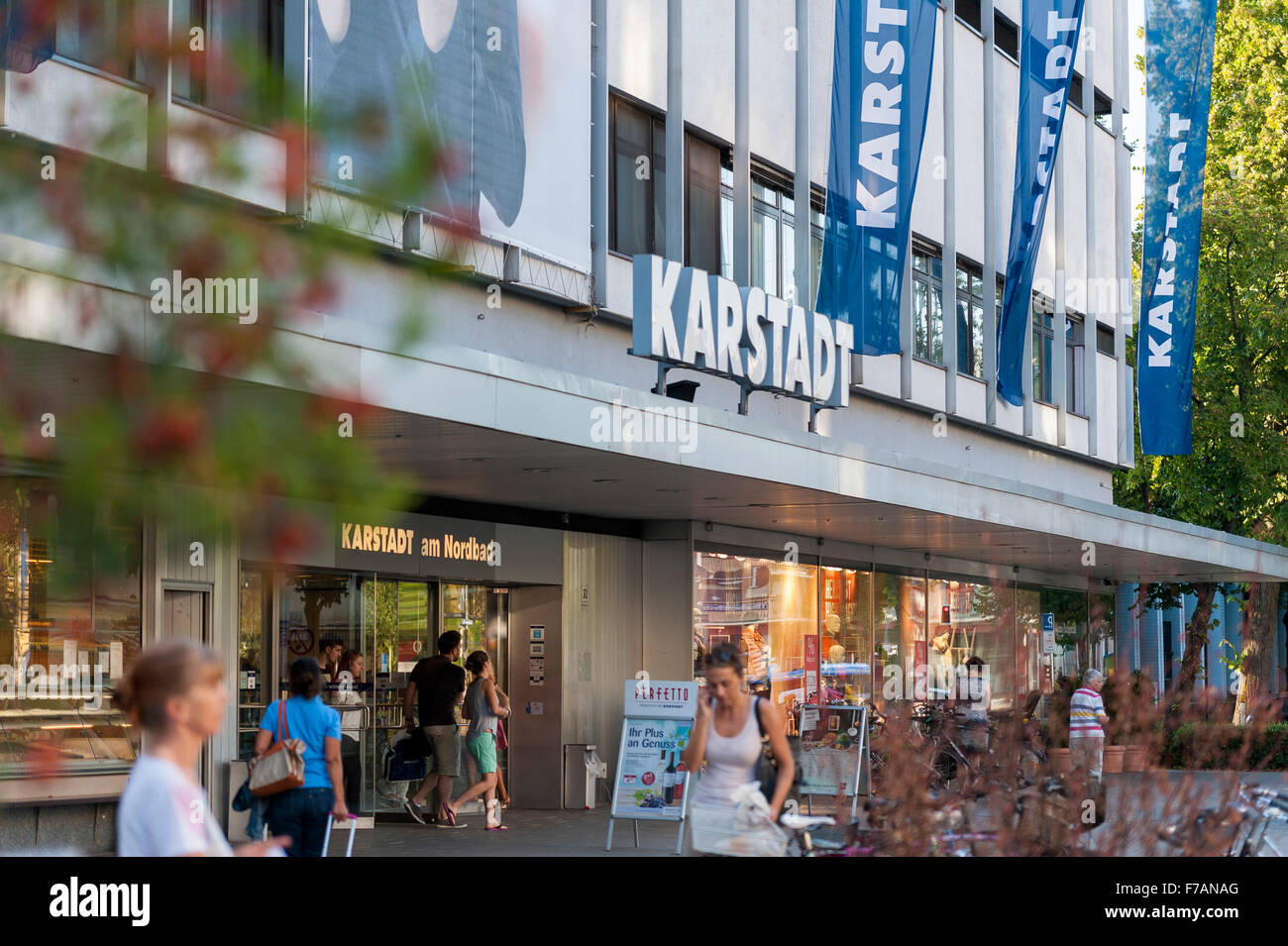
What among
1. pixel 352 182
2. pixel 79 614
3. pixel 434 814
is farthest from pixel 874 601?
pixel 352 182

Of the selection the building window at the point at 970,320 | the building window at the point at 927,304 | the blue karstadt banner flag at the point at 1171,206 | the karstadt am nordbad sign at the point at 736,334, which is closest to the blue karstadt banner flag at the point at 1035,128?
the building window at the point at 927,304

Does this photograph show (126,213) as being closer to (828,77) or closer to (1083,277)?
(828,77)

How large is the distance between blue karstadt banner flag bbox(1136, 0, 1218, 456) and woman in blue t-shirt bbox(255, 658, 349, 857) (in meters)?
19.5

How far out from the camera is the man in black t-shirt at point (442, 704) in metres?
16.3

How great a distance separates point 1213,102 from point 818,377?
67.0 ft

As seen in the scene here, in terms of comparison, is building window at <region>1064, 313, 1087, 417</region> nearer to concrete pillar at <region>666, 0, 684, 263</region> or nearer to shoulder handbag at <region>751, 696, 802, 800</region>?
concrete pillar at <region>666, 0, 684, 263</region>

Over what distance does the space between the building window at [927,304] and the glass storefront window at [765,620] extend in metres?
4.61

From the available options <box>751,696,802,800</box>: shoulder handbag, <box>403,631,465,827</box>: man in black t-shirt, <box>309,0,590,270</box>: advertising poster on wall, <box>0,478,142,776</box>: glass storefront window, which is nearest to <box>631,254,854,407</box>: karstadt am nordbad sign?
<box>309,0,590,270</box>: advertising poster on wall

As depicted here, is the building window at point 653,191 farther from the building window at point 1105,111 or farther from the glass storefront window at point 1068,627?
the building window at point 1105,111

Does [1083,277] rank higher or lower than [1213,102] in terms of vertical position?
lower

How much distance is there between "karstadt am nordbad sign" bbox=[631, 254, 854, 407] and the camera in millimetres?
15352

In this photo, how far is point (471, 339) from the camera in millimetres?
15516

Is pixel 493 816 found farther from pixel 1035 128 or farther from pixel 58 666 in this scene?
pixel 1035 128

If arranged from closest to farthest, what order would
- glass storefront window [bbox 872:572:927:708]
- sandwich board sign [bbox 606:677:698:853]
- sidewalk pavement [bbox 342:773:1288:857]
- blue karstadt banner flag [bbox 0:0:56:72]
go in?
blue karstadt banner flag [bbox 0:0:56:72], sandwich board sign [bbox 606:677:698:853], sidewalk pavement [bbox 342:773:1288:857], glass storefront window [bbox 872:572:927:708]
